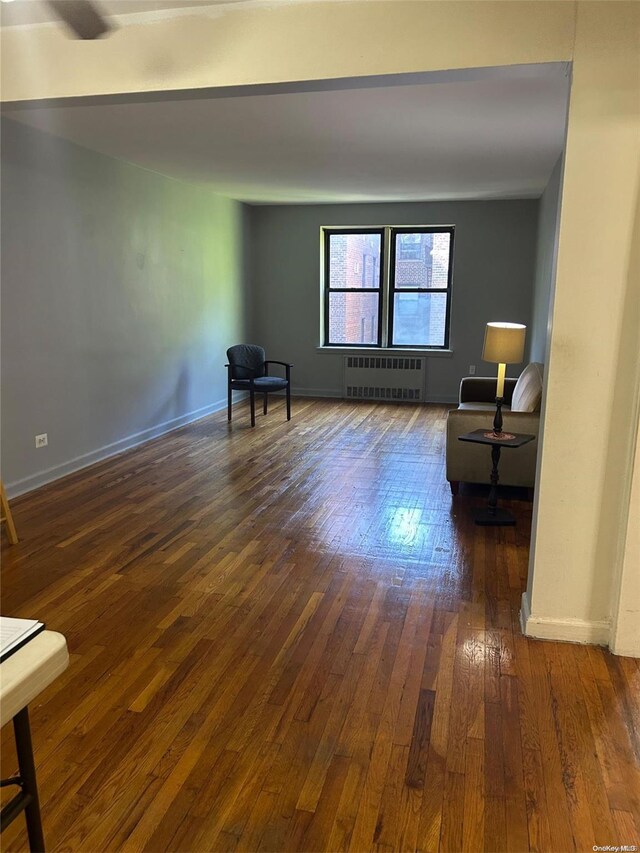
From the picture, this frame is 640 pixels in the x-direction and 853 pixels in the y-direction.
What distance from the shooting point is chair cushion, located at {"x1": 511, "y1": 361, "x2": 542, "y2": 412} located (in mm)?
4250

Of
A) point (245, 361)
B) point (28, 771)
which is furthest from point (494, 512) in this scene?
point (245, 361)

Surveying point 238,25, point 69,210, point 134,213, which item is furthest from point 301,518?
point 134,213

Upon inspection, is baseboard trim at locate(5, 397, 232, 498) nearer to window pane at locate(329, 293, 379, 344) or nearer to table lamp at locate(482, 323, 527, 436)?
window pane at locate(329, 293, 379, 344)

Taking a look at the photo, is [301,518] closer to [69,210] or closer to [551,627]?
[551,627]

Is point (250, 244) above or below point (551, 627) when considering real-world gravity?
above

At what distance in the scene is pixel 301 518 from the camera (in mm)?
3896

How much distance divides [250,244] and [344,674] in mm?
6922

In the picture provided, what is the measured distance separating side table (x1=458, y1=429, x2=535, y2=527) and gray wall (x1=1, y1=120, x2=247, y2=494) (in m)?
3.03

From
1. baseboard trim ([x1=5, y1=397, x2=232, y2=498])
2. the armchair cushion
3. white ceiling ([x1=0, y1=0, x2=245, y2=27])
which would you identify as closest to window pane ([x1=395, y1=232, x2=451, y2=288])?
baseboard trim ([x1=5, y1=397, x2=232, y2=498])

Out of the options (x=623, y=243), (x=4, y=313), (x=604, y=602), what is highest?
(x=623, y=243)

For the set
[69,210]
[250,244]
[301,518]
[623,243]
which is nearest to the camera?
[623,243]

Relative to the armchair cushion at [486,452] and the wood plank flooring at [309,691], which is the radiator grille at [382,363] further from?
the wood plank flooring at [309,691]

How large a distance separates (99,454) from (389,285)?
4.55 metres

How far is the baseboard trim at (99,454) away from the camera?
431 centimetres
